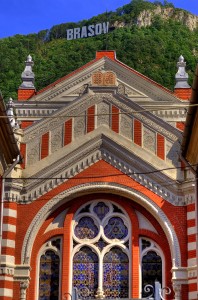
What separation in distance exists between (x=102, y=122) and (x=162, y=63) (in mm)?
50672

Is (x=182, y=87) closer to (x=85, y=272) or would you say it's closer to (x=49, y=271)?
(x=85, y=272)

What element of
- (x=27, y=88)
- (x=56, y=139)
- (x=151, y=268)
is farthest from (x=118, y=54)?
(x=151, y=268)

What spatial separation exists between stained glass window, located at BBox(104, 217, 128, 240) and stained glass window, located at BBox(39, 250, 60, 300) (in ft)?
5.66

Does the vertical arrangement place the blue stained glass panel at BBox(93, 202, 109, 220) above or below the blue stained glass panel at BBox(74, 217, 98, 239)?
above

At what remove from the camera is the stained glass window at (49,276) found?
72.5 ft

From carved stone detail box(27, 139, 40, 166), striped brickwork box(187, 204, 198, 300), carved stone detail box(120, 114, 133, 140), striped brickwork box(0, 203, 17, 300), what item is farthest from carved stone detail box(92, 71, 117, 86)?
striped brickwork box(187, 204, 198, 300)

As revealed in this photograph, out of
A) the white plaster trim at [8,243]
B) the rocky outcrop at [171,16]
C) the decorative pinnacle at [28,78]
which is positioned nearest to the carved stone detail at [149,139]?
the white plaster trim at [8,243]

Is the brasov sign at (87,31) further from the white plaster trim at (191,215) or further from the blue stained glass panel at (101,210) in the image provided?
the white plaster trim at (191,215)

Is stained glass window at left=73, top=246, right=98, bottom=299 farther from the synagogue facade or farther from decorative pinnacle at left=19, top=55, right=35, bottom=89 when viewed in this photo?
decorative pinnacle at left=19, top=55, right=35, bottom=89

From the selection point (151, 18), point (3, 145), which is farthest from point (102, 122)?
point (151, 18)

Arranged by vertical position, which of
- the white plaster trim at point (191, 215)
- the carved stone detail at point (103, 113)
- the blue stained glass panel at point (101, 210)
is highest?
the carved stone detail at point (103, 113)

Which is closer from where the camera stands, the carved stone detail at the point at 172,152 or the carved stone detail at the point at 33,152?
the carved stone detail at the point at 172,152

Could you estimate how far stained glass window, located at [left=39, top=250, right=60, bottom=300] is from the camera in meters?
22.1

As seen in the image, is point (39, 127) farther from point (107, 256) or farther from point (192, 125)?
point (192, 125)
